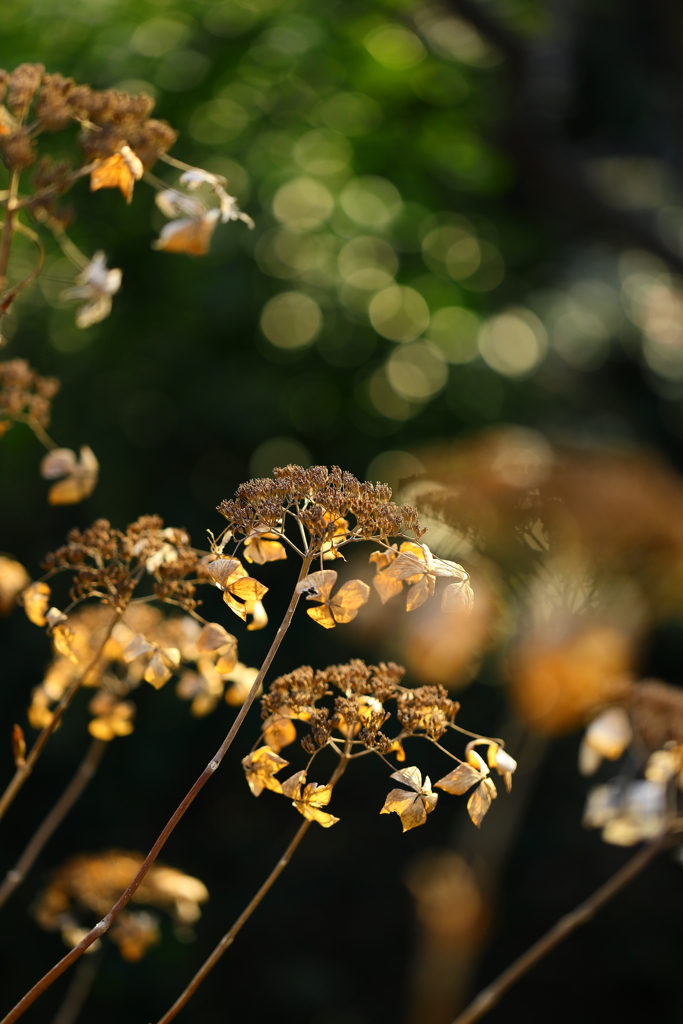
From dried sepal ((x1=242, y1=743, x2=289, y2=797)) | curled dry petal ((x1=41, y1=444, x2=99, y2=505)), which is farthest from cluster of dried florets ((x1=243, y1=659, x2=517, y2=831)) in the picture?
curled dry petal ((x1=41, y1=444, x2=99, y2=505))

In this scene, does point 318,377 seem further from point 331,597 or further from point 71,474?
point 331,597

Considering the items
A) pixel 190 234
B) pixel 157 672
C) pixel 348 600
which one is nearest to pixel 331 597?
pixel 348 600

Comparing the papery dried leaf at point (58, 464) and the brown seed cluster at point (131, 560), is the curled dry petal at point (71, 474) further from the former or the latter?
the brown seed cluster at point (131, 560)

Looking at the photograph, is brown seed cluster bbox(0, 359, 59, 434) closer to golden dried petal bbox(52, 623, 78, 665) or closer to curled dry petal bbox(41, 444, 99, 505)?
curled dry petal bbox(41, 444, 99, 505)

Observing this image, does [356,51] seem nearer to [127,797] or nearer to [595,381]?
[595,381]

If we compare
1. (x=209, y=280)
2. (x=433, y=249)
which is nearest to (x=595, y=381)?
(x=433, y=249)

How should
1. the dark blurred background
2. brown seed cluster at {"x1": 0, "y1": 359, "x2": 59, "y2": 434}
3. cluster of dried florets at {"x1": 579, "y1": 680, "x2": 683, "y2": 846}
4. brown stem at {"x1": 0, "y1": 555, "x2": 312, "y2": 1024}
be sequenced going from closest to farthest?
brown stem at {"x1": 0, "y1": 555, "x2": 312, "y2": 1024} < brown seed cluster at {"x1": 0, "y1": 359, "x2": 59, "y2": 434} < cluster of dried florets at {"x1": 579, "y1": 680, "x2": 683, "y2": 846} < the dark blurred background
